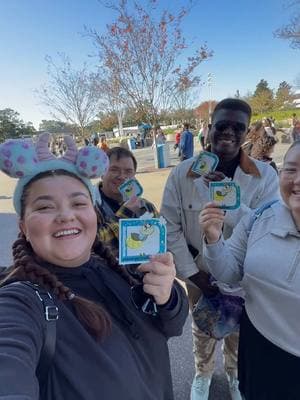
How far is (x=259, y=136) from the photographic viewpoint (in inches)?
171

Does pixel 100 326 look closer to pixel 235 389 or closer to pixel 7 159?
pixel 7 159

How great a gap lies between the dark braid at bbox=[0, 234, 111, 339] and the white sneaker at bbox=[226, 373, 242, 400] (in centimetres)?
172

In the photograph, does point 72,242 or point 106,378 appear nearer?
point 106,378

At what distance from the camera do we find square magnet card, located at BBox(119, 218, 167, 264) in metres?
1.22

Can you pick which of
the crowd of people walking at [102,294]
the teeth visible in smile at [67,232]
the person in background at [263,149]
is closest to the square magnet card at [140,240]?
the crowd of people walking at [102,294]

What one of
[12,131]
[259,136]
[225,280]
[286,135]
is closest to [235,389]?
[225,280]

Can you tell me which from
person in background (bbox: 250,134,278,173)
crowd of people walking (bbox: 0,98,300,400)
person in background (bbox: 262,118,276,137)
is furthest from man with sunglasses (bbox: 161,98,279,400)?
person in background (bbox: 262,118,276,137)

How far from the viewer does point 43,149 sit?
1219 mm

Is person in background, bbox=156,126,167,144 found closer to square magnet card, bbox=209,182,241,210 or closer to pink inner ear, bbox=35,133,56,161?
square magnet card, bbox=209,182,241,210

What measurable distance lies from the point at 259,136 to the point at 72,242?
386cm

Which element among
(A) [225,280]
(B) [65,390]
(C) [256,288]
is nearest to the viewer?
(B) [65,390]

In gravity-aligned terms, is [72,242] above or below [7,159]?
below

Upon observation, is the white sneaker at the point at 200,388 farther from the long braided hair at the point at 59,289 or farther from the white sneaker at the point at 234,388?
the long braided hair at the point at 59,289

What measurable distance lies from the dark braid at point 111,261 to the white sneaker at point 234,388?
1.57 m
